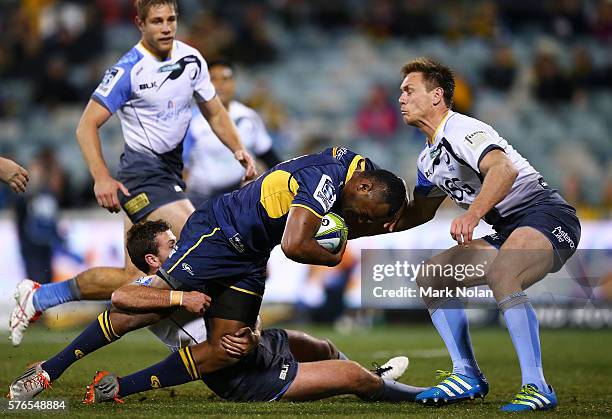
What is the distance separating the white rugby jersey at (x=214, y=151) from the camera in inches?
384

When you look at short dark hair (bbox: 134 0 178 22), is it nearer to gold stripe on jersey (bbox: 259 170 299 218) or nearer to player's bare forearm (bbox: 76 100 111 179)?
player's bare forearm (bbox: 76 100 111 179)

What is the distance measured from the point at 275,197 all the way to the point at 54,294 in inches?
102

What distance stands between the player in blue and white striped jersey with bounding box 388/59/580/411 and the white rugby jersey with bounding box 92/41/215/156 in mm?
1853

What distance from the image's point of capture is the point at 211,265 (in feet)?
18.7

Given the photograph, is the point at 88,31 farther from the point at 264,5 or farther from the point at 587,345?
the point at 587,345

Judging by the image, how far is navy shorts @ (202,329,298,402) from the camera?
576 cm

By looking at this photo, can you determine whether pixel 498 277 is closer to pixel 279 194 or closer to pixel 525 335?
pixel 525 335

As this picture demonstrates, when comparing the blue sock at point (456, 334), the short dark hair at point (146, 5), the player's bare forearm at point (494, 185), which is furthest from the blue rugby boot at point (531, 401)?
the short dark hair at point (146, 5)

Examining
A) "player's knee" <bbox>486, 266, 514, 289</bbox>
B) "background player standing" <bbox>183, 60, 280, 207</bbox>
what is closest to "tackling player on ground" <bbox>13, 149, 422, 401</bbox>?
"player's knee" <bbox>486, 266, 514, 289</bbox>

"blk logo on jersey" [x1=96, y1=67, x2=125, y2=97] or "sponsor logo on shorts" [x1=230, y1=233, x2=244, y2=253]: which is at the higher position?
"blk logo on jersey" [x1=96, y1=67, x2=125, y2=97]

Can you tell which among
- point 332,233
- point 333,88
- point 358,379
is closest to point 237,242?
point 332,233

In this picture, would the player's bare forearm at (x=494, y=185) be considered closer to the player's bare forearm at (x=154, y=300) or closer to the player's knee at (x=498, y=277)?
the player's knee at (x=498, y=277)

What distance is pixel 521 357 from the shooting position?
5.72 metres

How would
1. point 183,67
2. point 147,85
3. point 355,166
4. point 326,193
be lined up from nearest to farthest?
point 326,193, point 355,166, point 147,85, point 183,67
